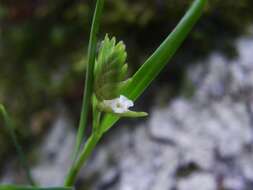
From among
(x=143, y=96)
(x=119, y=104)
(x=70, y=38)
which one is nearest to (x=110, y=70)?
(x=119, y=104)

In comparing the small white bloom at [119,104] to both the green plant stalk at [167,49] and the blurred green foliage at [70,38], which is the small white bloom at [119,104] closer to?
the green plant stalk at [167,49]

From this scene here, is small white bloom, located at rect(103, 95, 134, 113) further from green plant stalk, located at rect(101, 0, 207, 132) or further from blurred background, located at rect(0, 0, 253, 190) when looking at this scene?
blurred background, located at rect(0, 0, 253, 190)

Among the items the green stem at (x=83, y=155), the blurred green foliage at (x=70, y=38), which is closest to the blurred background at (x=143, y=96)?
the blurred green foliage at (x=70, y=38)

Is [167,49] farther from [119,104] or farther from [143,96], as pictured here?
[143,96]

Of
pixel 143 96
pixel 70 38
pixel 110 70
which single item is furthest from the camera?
pixel 70 38

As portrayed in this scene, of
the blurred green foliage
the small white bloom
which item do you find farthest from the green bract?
the blurred green foliage

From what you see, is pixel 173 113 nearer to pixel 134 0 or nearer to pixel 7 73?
pixel 134 0

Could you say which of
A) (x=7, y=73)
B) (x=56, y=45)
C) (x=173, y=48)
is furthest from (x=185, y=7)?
(x=173, y=48)
